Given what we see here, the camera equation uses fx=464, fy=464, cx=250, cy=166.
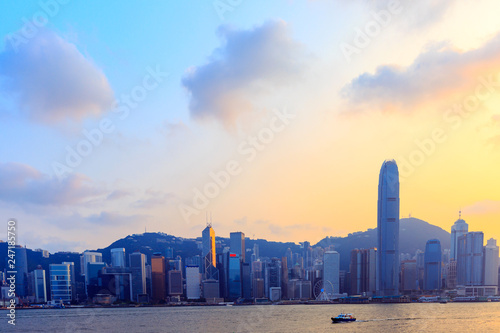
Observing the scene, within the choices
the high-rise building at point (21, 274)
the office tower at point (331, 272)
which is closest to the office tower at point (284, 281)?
the office tower at point (331, 272)

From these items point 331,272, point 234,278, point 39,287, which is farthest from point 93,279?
point 331,272

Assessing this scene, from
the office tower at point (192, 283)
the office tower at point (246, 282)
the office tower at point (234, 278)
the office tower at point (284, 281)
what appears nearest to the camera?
the office tower at point (192, 283)

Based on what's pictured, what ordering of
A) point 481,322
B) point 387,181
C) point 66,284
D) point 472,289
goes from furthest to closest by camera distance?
point 387,181
point 472,289
point 66,284
point 481,322

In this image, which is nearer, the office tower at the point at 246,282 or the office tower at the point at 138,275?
the office tower at the point at 138,275

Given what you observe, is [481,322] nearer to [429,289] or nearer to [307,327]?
[307,327]

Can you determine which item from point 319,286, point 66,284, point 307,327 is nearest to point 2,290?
point 66,284

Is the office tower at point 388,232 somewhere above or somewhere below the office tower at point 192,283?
above

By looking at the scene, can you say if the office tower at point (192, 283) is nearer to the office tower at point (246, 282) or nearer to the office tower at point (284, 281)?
the office tower at point (246, 282)

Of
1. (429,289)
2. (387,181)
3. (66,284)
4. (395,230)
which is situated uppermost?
(387,181)
